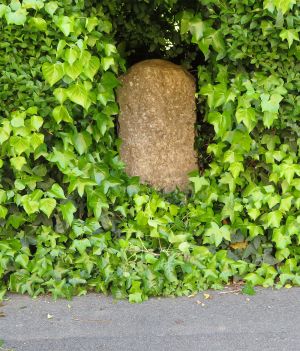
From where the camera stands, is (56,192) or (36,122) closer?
(36,122)

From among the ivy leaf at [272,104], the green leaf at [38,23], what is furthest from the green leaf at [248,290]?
the green leaf at [38,23]

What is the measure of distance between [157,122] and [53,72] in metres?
1.30

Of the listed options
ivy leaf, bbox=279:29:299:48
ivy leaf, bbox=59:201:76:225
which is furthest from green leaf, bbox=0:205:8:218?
ivy leaf, bbox=279:29:299:48

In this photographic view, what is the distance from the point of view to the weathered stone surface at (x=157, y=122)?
5.29 meters

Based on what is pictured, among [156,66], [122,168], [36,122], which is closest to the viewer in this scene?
[36,122]

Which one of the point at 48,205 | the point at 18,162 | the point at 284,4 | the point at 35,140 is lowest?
the point at 48,205

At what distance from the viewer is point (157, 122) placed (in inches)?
210

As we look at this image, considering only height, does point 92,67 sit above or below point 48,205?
above

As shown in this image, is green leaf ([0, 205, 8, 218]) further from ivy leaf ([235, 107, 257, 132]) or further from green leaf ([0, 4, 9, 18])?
ivy leaf ([235, 107, 257, 132])

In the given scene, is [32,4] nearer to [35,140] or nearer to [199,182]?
[35,140]

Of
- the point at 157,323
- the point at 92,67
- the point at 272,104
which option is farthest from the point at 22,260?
the point at 272,104

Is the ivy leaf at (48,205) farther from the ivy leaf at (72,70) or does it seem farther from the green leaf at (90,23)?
the green leaf at (90,23)

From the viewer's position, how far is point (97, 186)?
4637mm

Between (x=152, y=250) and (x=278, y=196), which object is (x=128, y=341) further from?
(x=278, y=196)
